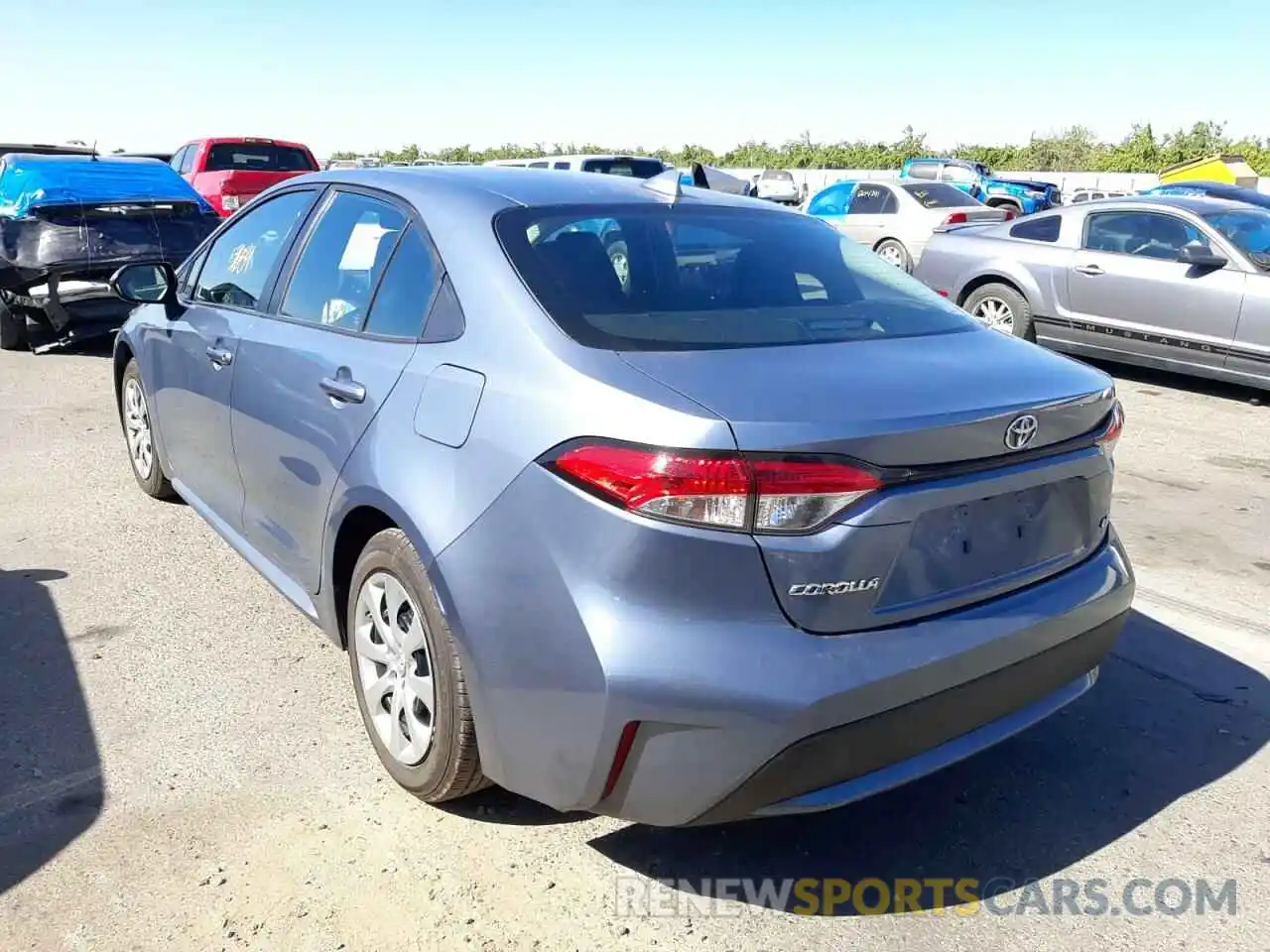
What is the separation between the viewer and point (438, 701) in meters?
2.56

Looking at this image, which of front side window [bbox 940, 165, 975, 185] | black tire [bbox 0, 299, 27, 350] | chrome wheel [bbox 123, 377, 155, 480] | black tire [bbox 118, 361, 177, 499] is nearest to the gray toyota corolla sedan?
black tire [bbox 118, 361, 177, 499]

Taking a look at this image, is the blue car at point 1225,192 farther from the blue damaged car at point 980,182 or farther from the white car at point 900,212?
the blue damaged car at point 980,182

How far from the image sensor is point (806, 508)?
212 centimetres

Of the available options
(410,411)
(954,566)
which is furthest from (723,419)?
(410,411)

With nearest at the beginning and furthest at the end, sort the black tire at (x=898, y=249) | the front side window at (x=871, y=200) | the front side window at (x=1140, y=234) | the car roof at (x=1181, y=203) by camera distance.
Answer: the front side window at (x=1140, y=234), the car roof at (x=1181, y=203), the black tire at (x=898, y=249), the front side window at (x=871, y=200)

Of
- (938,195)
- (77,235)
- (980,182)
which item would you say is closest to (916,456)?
(77,235)

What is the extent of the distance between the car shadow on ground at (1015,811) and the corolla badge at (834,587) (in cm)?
87

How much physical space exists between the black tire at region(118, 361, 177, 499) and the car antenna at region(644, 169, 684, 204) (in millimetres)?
2692

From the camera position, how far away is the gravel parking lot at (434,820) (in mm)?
2428

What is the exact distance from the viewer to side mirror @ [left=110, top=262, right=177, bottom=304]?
4.40m

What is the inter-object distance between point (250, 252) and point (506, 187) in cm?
137

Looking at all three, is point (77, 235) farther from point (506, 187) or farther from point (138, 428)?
point (506, 187)

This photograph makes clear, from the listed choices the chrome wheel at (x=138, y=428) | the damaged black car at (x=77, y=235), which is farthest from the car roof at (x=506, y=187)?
the damaged black car at (x=77, y=235)

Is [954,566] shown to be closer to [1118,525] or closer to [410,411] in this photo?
[410,411]
